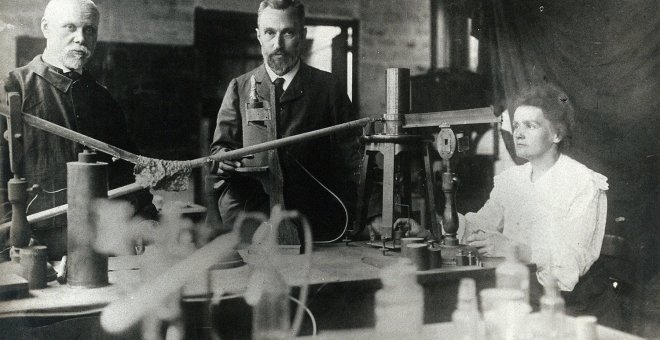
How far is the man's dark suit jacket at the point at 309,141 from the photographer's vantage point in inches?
88.7

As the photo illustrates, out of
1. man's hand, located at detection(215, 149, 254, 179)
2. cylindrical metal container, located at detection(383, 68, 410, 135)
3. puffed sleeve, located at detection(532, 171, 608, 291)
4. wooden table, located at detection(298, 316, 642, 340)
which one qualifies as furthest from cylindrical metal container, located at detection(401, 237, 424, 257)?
man's hand, located at detection(215, 149, 254, 179)

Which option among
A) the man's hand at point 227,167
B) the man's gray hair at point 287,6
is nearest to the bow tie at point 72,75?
the man's hand at point 227,167

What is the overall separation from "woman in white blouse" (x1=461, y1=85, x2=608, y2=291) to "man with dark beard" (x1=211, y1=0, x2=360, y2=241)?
0.61 m

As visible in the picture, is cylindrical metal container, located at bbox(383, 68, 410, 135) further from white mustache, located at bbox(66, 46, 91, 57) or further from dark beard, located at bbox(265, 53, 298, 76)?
white mustache, located at bbox(66, 46, 91, 57)

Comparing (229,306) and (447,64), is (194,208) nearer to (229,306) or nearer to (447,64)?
(229,306)

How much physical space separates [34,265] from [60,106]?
1.83 ft

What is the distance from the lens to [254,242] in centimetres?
232

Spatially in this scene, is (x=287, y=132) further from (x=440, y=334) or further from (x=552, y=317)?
(x=552, y=317)

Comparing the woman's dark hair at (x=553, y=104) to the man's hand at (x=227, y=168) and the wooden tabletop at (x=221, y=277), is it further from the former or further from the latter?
the man's hand at (x=227, y=168)

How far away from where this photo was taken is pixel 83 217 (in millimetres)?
1788

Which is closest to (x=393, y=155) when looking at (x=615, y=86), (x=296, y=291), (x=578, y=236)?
(x=296, y=291)

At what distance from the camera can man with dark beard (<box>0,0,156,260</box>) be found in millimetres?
1991

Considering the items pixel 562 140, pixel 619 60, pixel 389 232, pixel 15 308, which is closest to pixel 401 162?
pixel 389 232

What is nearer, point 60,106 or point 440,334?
point 440,334
